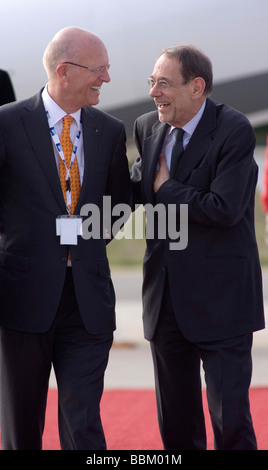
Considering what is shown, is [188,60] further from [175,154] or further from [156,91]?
[175,154]

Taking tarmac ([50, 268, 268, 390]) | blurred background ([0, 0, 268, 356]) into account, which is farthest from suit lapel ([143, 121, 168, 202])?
blurred background ([0, 0, 268, 356])

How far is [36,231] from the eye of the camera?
2.74 m

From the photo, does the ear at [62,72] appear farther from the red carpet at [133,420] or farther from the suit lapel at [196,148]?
the red carpet at [133,420]

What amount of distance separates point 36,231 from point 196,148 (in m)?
0.62

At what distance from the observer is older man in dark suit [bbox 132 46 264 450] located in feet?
9.21

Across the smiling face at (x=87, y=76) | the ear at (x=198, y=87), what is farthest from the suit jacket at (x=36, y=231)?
the ear at (x=198, y=87)

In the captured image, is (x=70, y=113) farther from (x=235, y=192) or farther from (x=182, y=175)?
(x=235, y=192)

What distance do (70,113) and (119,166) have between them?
0.88 feet

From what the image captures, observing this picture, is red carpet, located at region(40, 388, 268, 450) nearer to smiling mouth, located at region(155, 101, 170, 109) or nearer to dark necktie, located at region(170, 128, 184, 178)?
dark necktie, located at region(170, 128, 184, 178)

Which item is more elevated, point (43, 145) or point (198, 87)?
point (198, 87)

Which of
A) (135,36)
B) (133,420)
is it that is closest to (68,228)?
(133,420)

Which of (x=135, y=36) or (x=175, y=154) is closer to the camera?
(x=175, y=154)

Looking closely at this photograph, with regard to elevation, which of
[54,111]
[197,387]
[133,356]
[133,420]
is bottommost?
[133,356]

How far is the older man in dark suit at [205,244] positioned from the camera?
2807 millimetres
